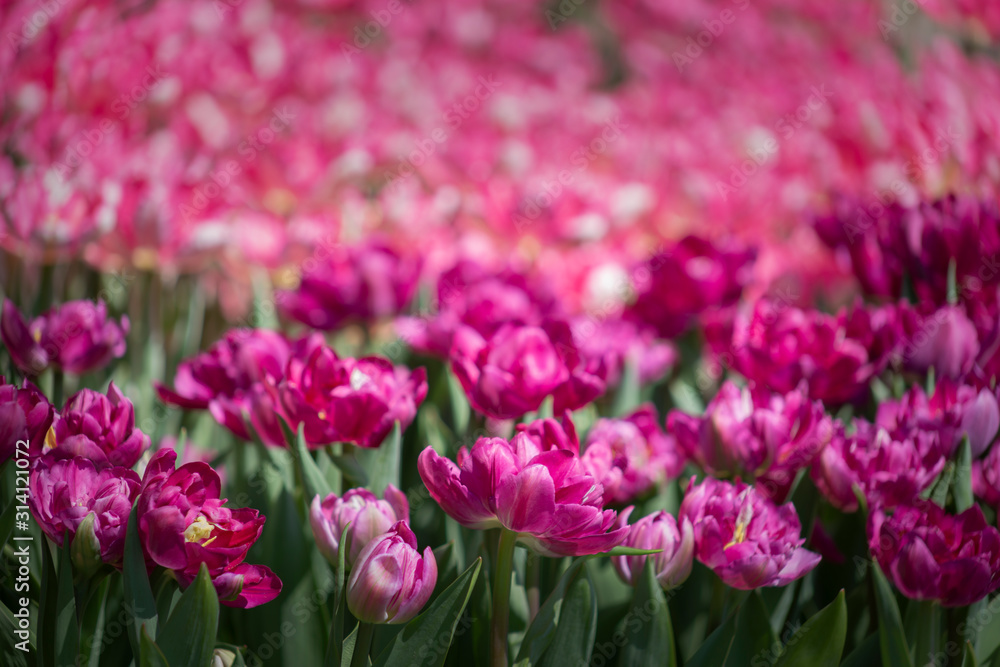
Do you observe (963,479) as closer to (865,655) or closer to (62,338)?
(865,655)

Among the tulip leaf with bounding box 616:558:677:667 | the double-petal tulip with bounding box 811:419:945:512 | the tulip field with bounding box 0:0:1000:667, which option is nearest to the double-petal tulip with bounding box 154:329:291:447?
the tulip field with bounding box 0:0:1000:667

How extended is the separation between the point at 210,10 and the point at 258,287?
64cm

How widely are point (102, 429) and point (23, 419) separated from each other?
0.16ft

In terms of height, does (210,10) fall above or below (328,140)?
above

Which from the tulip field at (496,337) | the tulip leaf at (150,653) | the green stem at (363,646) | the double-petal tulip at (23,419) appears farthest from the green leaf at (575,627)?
the double-petal tulip at (23,419)

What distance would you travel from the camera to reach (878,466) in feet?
1.88

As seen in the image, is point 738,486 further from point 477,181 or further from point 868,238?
point 477,181

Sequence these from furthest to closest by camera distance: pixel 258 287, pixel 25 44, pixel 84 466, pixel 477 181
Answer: pixel 477 181 → pixel 258 287 → pixel 25 44 → pixel 84 466

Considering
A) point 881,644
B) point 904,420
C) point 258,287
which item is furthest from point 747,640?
point 258,287

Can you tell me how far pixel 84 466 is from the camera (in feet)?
1.47

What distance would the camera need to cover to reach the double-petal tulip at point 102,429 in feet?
1.64

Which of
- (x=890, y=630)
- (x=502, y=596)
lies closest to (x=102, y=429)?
(x=502, y=596)

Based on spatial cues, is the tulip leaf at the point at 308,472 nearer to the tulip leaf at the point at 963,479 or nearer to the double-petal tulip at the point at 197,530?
the double-petal tulip at the point at 197,530

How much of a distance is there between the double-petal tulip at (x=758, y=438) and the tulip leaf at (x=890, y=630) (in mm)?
130
